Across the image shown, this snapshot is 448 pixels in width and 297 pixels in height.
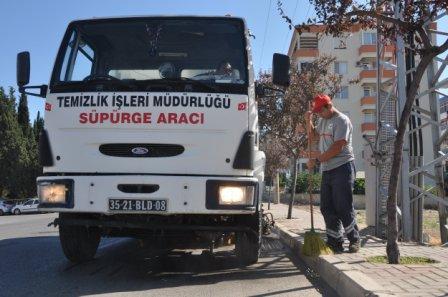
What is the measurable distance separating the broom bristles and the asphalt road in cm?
24

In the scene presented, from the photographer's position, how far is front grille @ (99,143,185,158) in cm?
548

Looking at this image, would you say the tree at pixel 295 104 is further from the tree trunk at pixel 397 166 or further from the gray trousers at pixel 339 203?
the tree trunk at pixel 397 166

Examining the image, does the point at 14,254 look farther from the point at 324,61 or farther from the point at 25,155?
the point at 25,155

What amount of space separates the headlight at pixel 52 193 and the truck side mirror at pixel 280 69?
2.70 meters

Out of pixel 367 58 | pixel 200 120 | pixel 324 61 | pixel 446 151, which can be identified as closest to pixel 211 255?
pixel 200 120

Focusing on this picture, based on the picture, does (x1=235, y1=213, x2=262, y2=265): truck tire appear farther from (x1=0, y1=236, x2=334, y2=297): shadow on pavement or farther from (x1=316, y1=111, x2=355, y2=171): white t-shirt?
(x1=316, y1=111, x2=355, y2=171): white t-shirt

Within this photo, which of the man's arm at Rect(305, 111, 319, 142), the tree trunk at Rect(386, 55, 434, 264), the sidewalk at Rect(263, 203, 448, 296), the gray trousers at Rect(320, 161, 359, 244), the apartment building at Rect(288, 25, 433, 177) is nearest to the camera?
the sidewalk at Rect(263, 203, 448, 296)

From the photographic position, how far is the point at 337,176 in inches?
267

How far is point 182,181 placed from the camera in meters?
5.36

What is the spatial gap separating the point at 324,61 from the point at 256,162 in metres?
12.1

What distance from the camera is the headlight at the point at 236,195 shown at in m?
5.35

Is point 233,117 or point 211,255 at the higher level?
point 233,117

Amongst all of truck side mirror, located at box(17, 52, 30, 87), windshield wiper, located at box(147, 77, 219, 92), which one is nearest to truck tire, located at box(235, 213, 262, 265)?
windshield wiper, located at box(147, 77, 219, 92)

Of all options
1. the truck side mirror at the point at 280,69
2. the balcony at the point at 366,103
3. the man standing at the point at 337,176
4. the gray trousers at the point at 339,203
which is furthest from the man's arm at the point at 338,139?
the balcony at the point at 366,103
